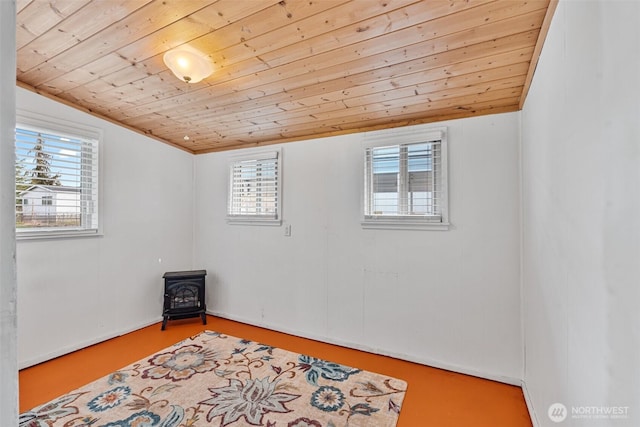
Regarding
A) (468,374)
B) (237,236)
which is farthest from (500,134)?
(237,236)

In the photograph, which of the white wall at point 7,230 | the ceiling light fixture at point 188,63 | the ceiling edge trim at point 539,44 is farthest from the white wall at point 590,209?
the ceiling light fixture at point 188,63

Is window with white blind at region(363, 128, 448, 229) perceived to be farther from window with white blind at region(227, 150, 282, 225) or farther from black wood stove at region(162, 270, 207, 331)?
black wood stove at region(162, 270, 207, 331)

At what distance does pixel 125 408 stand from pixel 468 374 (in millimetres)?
2686

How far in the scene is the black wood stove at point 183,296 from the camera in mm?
3424

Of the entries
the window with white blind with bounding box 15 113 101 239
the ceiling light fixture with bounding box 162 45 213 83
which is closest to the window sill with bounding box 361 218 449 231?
the ceiling light fixture with bounding box 162 45 213 83

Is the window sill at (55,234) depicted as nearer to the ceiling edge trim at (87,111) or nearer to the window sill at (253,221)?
the ceiling edge trim at (87,111)

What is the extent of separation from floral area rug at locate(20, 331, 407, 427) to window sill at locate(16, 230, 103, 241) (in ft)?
4.72

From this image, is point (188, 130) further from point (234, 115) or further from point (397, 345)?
point (397, 345)

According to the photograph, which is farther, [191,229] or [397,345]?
[191,229]

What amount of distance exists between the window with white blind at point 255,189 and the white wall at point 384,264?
0.11 meters

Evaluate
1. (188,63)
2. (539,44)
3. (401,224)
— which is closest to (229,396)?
(401,224)

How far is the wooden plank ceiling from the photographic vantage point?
1.52 m

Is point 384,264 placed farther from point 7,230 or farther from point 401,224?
point 7,230

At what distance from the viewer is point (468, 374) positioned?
242 centimetres
